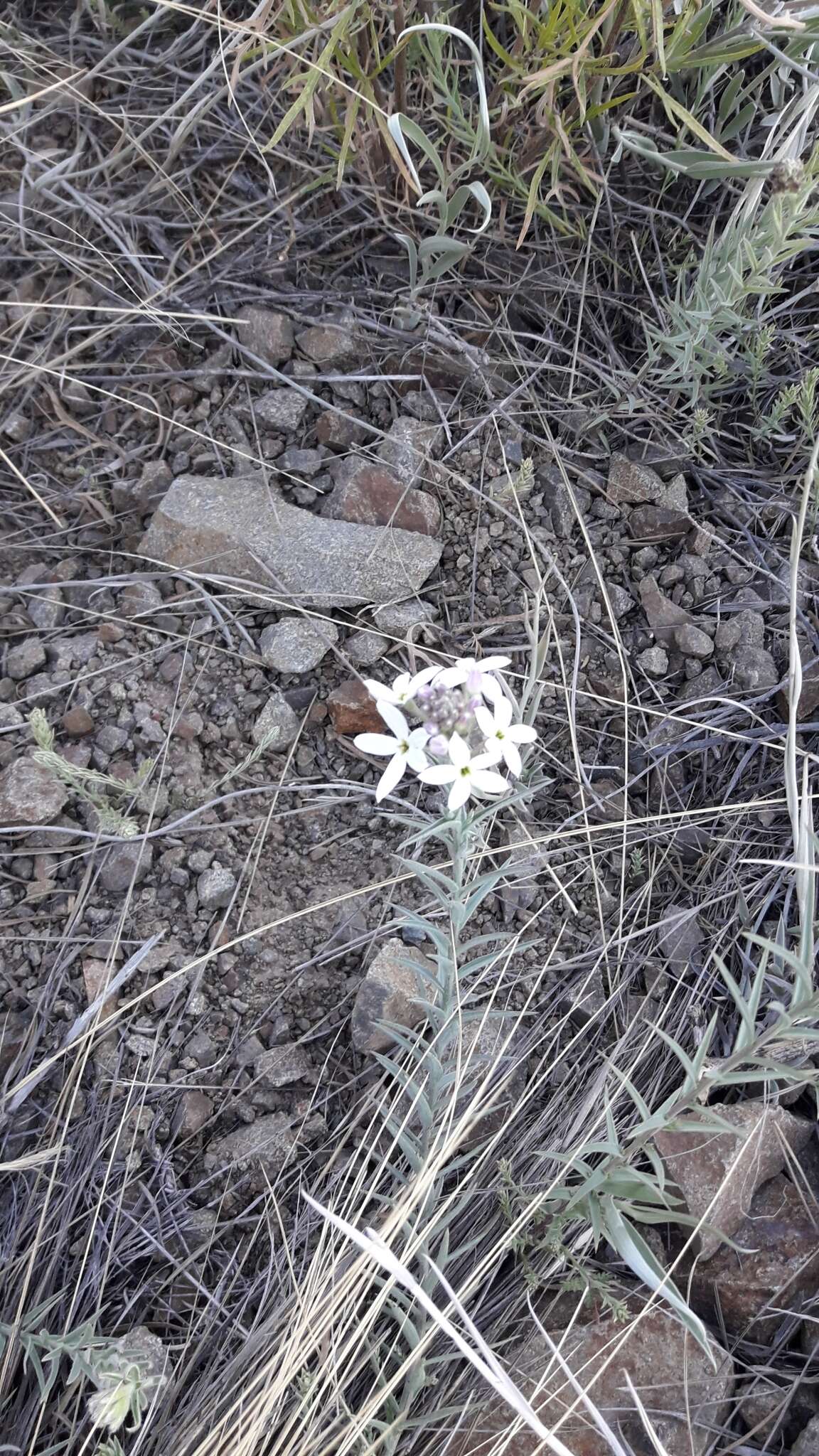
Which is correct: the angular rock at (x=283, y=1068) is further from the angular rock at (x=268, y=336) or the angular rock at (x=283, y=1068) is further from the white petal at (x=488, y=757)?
the angular rock at (x=268, y=336)

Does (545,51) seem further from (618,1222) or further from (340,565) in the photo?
(618,1222)

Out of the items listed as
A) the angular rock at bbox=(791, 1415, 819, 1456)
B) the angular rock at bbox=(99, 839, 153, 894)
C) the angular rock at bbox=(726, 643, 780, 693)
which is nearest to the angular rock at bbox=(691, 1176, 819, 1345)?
the angular rock at bbox=(791, 1415, 819, 1456)

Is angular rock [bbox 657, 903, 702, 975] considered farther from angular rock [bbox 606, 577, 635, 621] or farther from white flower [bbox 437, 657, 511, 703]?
white flower [bbox 437, 657, 511, 703]

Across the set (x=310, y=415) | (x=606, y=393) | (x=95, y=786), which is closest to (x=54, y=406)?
(x=310, y=415)

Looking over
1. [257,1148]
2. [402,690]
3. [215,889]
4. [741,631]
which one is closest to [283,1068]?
[257,1148]

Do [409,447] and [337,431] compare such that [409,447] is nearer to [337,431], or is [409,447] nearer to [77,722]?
[337,431]

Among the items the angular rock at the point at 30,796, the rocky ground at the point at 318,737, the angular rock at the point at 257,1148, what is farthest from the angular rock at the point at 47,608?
the angular rock at the point at 257,1148
